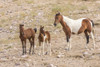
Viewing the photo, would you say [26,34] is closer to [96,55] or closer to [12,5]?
[96,55]

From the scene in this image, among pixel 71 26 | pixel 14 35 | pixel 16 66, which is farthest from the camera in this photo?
pixel 14 35

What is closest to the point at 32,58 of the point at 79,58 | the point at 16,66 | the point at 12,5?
the point at 16,66

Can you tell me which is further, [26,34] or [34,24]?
[34,24]

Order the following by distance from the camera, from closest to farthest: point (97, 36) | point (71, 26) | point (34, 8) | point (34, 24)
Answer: point (71, 26), point (97, 36), point (34, 24), point (34, 8)

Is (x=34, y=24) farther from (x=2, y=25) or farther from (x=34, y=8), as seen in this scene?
(x=34, y=8)

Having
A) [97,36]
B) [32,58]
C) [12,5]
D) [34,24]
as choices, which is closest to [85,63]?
[32,58]

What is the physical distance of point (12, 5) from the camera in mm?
23484

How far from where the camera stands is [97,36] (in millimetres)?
14156

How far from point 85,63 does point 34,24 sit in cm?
896

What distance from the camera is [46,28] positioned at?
55.1ft

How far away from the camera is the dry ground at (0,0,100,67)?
983 cm

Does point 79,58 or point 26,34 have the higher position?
point 26,34

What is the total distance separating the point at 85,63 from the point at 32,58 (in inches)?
93.4

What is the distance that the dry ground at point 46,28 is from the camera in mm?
9828
